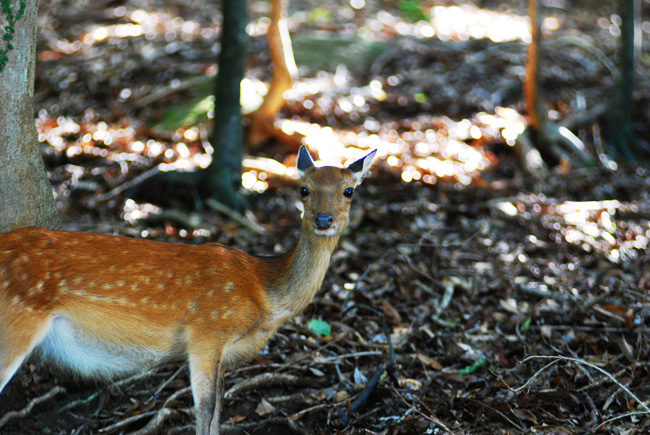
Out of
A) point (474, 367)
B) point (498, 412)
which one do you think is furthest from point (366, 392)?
point (474, 367)

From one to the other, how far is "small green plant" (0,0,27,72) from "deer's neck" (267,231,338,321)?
207 centimetres

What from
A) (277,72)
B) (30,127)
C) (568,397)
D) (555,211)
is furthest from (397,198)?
(30,127)

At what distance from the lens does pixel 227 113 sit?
734cm

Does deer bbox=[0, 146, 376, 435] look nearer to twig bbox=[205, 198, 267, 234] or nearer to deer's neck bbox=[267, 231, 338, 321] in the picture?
deer's neck bbox=[267, 231, 338, 321]

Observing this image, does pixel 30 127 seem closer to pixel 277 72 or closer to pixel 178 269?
pixel 178 269

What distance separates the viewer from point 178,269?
3.93m

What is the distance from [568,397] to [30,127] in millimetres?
3837

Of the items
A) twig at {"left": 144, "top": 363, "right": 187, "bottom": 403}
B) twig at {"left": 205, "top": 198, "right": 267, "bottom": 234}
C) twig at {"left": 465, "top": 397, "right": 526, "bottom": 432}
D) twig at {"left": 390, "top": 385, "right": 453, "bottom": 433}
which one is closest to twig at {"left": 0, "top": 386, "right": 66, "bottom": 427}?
twig at {"left": 144, "top": 363, "right": 187, "bottom": 403}

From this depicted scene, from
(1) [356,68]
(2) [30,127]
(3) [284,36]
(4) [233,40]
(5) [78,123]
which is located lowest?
(1) [356,68]

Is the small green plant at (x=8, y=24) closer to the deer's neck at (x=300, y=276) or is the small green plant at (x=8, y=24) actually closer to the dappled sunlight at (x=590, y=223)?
the deer's neck at (x=300, y=276)

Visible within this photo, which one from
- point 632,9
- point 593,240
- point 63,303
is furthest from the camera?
point 632,9

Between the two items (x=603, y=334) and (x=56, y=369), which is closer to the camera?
(x=56, y=369)

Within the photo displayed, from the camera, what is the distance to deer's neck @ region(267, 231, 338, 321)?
406 centimetres

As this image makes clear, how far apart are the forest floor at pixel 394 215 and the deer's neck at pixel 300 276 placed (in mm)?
760
